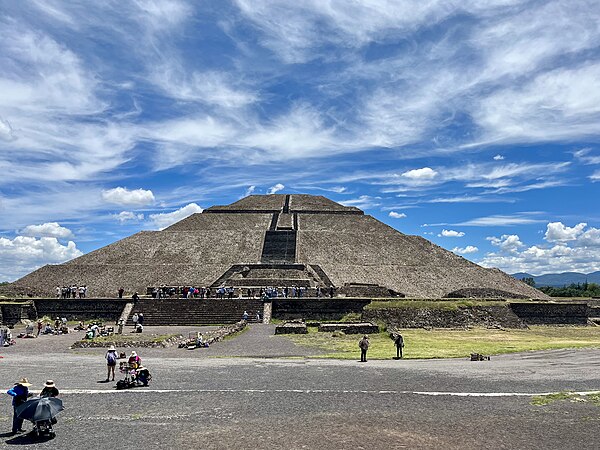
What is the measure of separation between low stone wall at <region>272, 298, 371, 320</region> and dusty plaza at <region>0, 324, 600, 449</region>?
15076 mm

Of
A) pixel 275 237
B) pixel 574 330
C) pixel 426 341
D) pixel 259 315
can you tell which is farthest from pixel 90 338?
pixel 275 237

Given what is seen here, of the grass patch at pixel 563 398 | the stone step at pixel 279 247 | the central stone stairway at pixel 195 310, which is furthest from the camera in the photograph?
the stone step at pixel 279 247

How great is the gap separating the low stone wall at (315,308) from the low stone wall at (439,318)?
177cm

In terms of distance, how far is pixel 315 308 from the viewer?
108 ft

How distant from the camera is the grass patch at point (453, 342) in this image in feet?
64.5

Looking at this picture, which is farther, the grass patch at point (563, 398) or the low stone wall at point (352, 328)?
the low stone wall at point (352, 328)

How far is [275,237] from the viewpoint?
59406 mm

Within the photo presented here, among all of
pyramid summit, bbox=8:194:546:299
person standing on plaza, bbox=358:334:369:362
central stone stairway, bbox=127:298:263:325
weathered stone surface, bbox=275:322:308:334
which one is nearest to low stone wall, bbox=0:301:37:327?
central stone stairway, bbox=127:298:263:325

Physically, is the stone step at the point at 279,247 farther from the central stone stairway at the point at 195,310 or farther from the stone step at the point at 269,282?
the central stone stairway at the point at 195,310

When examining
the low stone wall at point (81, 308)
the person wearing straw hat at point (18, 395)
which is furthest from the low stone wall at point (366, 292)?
the person wearing straw hat at point (18, 395)

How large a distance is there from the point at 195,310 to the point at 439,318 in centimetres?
1441

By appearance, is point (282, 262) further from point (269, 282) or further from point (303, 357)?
point (303, 357)

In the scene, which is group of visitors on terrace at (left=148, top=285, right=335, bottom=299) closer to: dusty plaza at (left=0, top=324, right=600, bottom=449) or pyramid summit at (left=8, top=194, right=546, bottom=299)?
pyramid summit at (left=8, top=194, right=546, bottom=299)

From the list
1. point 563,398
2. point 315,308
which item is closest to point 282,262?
point 315,308
